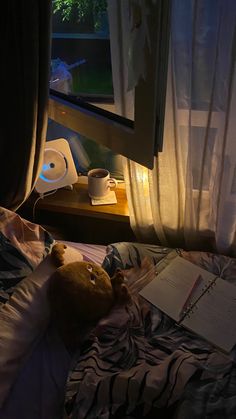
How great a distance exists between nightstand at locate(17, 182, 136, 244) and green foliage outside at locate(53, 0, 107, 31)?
664 millimetres

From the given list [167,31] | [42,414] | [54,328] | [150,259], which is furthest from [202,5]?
[42,414]

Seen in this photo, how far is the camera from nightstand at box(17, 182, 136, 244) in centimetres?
150

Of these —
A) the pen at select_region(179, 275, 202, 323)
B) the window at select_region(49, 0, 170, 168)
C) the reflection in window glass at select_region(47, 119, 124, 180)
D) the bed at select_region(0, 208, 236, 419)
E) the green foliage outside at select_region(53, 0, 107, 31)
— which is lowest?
the bed at select_region(0, 208, 236, 419)

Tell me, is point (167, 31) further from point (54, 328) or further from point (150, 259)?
point (54, 328)

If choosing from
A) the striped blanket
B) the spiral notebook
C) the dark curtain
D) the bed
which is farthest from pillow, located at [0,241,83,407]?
the dark curtain

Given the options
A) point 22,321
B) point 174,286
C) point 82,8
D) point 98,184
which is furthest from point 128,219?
point 82,8

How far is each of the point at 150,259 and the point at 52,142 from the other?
688 millimetres

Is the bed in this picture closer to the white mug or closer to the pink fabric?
the pink fabric

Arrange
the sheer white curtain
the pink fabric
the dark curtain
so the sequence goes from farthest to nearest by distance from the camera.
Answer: the pink fabric, the dark curtain, the sheer white curtain

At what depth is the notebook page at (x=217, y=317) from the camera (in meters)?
1.01

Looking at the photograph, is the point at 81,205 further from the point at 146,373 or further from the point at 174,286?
the point at 146,373

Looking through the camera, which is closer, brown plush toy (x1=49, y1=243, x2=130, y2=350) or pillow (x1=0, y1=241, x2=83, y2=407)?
pillow (x1=0, y1=241, x2=83, y2=407)

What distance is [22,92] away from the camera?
122 centimetres

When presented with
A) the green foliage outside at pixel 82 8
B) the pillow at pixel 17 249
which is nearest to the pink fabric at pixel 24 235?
the pillow at pixel 17 249
